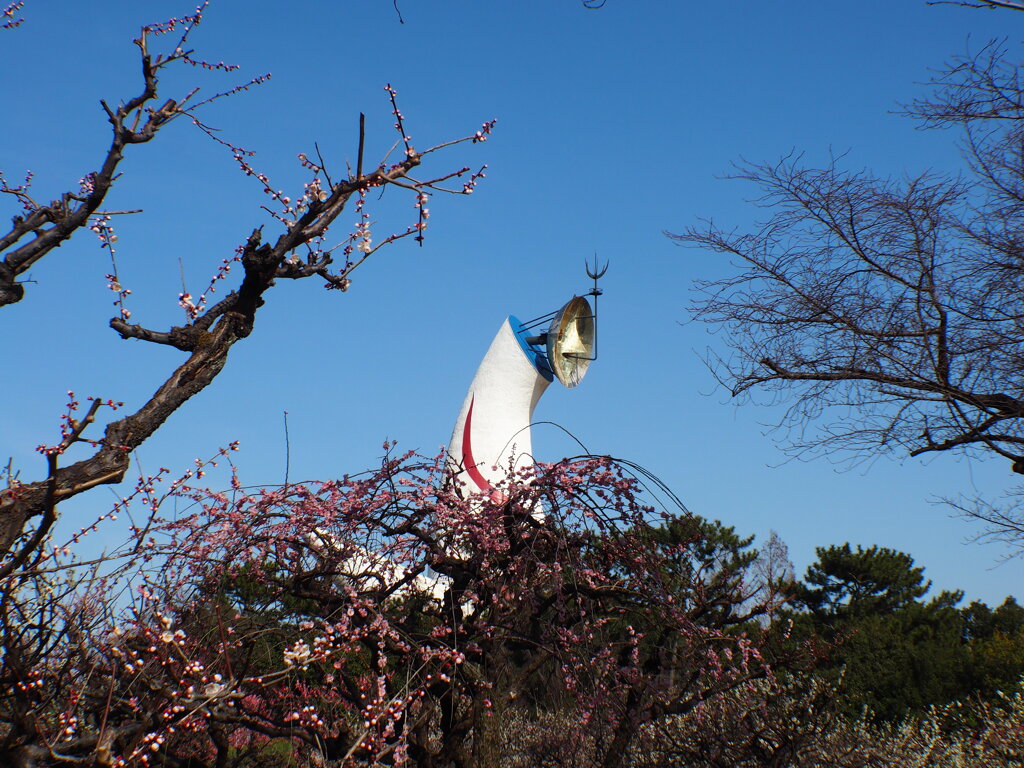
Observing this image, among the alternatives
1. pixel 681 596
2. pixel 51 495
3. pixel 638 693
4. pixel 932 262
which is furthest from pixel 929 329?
pixel 51 495

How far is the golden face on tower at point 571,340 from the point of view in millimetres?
16906

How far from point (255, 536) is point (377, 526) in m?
0.75

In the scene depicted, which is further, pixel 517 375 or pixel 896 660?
pixel 517 375

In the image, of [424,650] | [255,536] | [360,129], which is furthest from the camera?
[255,536]

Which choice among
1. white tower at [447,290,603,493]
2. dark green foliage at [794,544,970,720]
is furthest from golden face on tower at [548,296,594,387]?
dark green foliage at [794,544,970,720]

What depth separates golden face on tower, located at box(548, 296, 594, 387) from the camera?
16.9 m

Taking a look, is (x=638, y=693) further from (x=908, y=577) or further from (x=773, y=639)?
(x=908, y=577)

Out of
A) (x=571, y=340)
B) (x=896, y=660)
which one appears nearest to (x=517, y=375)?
(x=571, y=340)

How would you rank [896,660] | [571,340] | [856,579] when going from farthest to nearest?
1. [856,579]
2. [571,340]
3. [896,660]

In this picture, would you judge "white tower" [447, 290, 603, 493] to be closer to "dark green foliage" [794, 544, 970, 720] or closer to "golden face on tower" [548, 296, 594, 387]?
"golden face on tower" [548, 296, 594, 387]

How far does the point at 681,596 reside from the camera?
18.2ft

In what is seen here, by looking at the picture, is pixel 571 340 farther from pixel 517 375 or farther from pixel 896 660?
pixel 896 660

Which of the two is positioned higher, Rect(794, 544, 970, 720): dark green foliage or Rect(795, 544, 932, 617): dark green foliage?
Rect(795, 544, 932, 617): dark green foliage

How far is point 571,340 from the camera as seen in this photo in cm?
1708
